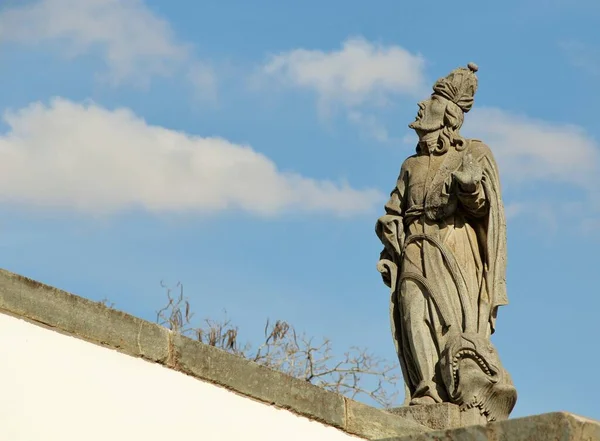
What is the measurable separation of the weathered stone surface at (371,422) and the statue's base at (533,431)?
9.03ft

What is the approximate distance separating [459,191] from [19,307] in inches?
211

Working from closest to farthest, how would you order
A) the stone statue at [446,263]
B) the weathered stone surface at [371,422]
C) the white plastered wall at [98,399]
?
the white plastered wall at [98,399], the weathered stone surface at [371,422], the stone statue at [446,263]

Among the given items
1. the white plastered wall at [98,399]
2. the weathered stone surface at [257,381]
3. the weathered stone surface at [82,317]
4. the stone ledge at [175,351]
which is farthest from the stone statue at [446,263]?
the weathered stone surface at [82,317]

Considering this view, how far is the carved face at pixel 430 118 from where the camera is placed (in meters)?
11.1

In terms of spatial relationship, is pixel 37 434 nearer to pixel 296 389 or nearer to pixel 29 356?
pixel 29 356

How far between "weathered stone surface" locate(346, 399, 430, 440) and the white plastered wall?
0.70m

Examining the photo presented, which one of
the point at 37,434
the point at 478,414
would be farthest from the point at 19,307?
the point at 478,414

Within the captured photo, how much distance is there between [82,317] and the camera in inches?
240

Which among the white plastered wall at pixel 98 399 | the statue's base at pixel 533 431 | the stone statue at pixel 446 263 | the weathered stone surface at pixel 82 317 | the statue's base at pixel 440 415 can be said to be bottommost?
the statue's base at pixel 533 431

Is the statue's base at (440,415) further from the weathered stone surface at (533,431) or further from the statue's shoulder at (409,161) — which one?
the weathered stone surface at (533,431)

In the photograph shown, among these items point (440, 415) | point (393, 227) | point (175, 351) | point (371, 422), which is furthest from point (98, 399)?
point (393, 227)

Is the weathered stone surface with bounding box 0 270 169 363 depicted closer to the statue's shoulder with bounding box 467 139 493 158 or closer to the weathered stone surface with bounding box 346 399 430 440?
the weathered stone surface with bounding box 346 399 430 440

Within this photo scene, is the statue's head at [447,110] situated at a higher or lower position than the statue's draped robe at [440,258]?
higher

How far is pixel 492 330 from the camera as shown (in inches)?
425
